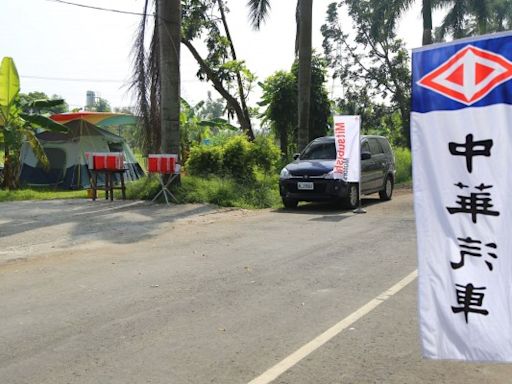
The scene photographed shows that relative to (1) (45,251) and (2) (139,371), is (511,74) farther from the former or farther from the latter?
(1) (45,251)

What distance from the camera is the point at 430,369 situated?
4.02 m

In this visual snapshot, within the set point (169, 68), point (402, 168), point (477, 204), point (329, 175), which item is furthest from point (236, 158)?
point (477, 204)

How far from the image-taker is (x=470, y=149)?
291 cm

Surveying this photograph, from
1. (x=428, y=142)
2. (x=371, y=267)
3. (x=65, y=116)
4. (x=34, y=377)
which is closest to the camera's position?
(x=428, y=142)

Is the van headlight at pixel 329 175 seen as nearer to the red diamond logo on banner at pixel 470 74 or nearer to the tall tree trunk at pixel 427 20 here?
the red diamond logo on banner at pixel 470 74

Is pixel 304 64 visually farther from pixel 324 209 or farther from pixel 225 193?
pixel 324 209

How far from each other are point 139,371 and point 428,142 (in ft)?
8.02

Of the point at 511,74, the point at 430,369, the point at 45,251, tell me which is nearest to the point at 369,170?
the point at 45,251

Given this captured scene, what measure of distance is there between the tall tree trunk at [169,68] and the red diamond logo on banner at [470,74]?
1171 centimetres

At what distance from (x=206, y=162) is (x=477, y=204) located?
13.5m

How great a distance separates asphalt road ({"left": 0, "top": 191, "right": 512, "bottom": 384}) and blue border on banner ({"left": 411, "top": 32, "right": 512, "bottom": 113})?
189 centimetres

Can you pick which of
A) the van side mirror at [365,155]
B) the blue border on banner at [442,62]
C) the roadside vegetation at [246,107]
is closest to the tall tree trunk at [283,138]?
the roadside vegetation at [246,107]

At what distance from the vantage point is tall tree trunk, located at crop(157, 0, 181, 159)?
46.6 feet

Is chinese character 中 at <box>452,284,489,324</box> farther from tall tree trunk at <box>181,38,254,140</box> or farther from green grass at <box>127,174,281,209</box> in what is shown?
tall tree trunk at <box>181,38,254,140</box>
